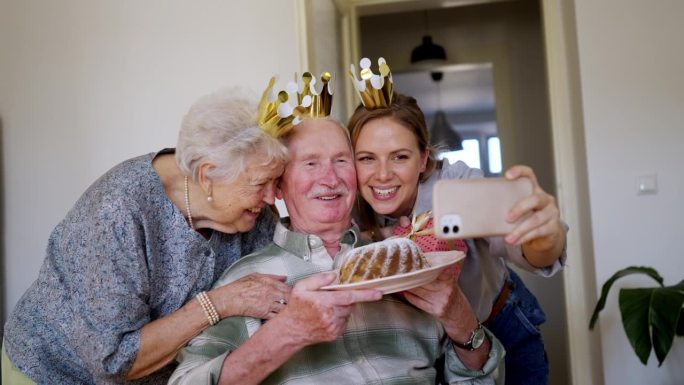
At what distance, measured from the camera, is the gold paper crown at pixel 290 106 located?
1.53 meters

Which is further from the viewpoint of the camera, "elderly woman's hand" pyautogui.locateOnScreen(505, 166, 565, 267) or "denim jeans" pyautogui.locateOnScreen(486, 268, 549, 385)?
"denim jeans" pyautogui.locateOnScreen(486, 268, 549, 385)

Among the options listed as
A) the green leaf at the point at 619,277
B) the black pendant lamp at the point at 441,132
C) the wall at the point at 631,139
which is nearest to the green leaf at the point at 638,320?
the green leaf at the point at 619,277

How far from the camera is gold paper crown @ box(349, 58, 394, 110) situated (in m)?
1.69

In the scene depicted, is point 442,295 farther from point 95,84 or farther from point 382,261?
point 95,84

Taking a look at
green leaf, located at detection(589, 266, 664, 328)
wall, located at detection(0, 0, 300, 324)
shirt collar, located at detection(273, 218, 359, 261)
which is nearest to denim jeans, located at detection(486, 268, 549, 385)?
shirt collar, located at detection(273, 218, 359, 261)

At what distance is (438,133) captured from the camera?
6832mm

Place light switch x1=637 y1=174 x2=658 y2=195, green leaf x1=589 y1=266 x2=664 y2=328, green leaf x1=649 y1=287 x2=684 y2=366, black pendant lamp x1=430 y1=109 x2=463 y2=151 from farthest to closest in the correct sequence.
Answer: black pendant lamp x1=430 y1=109 x2=463 y2=151 < light switch x1=637 y1=174 x2=658 y2=195 < green leaf x1=589 y1=266 x2=664 y2=328 < green leaf x1=649 y1=287 x2=684 y2=366

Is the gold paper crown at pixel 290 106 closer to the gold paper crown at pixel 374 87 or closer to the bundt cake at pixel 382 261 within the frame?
the gold paper crown at pixel 374 87

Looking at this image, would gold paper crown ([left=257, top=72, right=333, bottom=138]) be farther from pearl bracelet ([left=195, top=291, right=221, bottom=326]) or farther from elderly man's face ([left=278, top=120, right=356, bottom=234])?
pearl bracelet ([left=195, top=291, right=221, bottom=326])

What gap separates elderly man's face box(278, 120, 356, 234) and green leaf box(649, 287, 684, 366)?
141 cm

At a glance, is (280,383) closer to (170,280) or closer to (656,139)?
(170,280)

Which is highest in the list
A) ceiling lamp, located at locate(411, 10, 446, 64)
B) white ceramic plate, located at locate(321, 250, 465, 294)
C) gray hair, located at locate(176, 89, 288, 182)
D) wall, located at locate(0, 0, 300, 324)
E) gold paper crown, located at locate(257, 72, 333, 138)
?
ceiling lamp, located at locate(411, 10, 446, 64)

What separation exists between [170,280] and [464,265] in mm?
674

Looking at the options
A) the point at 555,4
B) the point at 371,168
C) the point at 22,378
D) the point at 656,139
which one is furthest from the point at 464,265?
the point at 555,4
